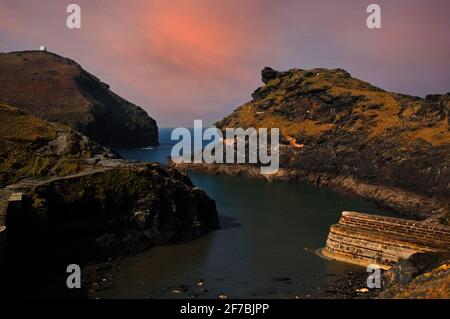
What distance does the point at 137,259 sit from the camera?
107ft

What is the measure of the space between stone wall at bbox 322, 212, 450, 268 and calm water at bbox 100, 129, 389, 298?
1.50 m

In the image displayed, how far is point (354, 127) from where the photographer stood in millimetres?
90188

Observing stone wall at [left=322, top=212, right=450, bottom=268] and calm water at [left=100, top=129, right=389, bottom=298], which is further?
stone wall at [left=322, top=212, right=450, bottom=268]

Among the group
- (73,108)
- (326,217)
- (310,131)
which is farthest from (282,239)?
(73,108)

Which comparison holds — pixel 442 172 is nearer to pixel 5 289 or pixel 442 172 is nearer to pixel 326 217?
pixel 326 217

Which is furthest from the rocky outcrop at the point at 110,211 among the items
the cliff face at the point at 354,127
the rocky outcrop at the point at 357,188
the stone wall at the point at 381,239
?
the cliff face at the point at 354,127

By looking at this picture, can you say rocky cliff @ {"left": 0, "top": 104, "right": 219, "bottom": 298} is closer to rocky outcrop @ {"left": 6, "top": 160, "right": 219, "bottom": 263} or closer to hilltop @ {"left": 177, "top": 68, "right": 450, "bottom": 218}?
rocky outcrop @ {"left": 6, "top": 160, "right": 219, "bottom": 263}

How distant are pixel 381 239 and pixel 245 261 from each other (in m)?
9.74

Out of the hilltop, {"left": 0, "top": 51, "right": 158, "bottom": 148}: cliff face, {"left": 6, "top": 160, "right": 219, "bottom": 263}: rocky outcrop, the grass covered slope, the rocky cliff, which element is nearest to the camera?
the rocky cliff

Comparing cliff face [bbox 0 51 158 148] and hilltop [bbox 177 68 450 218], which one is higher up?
cliff face [bbox 0 51 158 148]

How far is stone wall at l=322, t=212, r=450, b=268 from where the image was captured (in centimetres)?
2984

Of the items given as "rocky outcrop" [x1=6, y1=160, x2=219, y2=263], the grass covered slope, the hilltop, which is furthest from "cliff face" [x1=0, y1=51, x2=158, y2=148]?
"rocky outcrop" [x1=6, y1=160, x2=219, y2=263]

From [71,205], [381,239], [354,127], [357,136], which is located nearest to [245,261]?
[381,239]

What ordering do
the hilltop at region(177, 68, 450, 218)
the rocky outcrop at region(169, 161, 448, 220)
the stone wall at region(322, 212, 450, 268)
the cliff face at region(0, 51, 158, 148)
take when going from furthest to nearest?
the cliff face at region(0, 51, 158, 148) → the hilltop at region(177, 68, 450, 218) → the rocky outcrop at region(169, 161, 448, 220) → the stone wall at region(322, 212, 450, 268)
